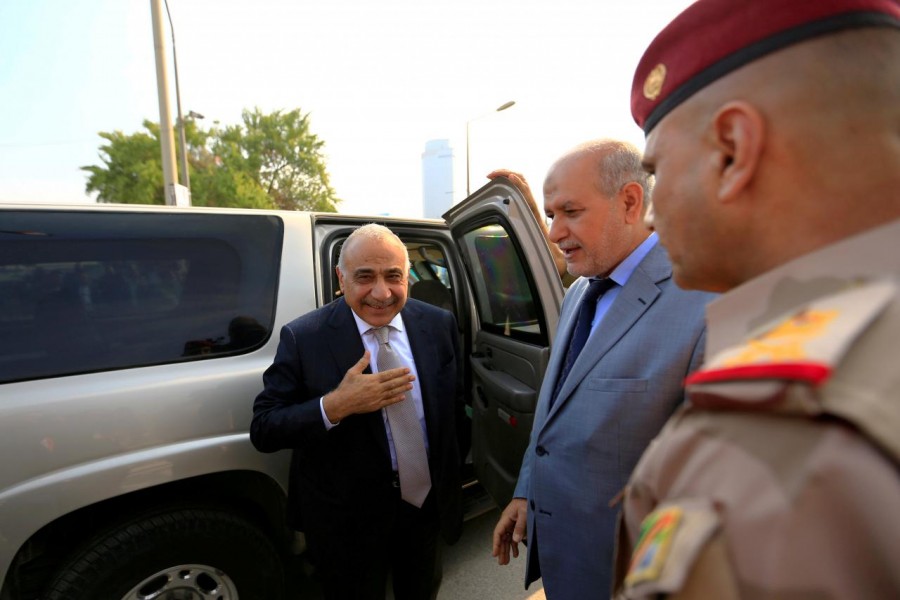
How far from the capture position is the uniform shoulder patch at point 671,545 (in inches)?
15.8

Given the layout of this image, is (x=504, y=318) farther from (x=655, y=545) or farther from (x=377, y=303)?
(x=655, y=545)

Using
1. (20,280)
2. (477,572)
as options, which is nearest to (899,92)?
(20,280)

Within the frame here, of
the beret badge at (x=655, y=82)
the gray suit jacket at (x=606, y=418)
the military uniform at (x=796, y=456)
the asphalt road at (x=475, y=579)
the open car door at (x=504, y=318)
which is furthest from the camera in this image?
the asphalt road at (x=475, y=579)

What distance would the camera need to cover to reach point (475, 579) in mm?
2611

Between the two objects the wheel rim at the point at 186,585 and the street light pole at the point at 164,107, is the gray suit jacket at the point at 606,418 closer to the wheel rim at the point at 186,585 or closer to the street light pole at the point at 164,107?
the wheel rim at the point at 186,585

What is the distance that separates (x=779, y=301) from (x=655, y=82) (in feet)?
1.49

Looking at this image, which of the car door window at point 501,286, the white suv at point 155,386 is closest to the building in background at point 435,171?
the car door window at point 501,286

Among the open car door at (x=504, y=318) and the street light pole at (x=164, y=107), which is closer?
the open car door at (x=504, y=318)

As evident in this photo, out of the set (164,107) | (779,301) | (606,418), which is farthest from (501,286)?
(164,107)

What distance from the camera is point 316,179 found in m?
24.6

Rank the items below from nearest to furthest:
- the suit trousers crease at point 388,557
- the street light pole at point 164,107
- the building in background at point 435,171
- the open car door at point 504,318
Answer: the suit trousers crease at point 388,557 → the open car door at point 504,318 → the street light pole at point 164,107 → the building in background at point 435,171

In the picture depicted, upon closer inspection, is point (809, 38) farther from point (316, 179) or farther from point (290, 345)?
point (316, 179)

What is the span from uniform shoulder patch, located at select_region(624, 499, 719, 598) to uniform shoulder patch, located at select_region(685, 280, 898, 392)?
0.13m

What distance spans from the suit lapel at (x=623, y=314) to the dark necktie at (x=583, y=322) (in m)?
0.17
